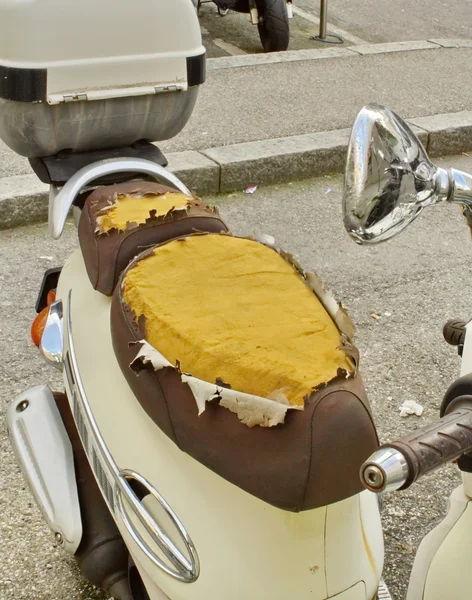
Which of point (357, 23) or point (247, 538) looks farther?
point (357, 23)

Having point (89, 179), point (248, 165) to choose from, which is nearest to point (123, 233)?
point (89, 179)

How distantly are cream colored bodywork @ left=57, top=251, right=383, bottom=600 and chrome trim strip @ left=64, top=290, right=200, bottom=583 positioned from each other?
0.4 inches

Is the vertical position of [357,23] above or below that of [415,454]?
below

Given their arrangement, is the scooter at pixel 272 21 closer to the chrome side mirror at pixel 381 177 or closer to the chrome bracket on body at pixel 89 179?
the chrome bracket on body at pixel 89 179

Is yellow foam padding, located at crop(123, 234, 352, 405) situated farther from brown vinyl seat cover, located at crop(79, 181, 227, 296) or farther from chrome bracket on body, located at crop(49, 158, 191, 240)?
chrome bracket on body, located at crop(49, 158, 191, 240)

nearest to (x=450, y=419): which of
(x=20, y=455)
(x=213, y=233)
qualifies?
(x=213, y=233)

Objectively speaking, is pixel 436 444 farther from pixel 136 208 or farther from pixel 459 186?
pixel 136 208

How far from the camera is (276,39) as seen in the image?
6.03 meters

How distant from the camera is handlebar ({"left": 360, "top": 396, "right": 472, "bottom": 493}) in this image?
2.84 ft

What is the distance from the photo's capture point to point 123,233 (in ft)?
5.37

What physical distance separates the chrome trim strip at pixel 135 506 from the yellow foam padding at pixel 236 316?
236mm

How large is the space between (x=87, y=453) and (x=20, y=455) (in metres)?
0.18

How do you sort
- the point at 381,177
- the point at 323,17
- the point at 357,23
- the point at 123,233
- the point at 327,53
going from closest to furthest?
the point at 381,177
the point at 123,233
the point at 327,53
the point at 323,17
the point at 357,23

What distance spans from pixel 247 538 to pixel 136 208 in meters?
0.73
